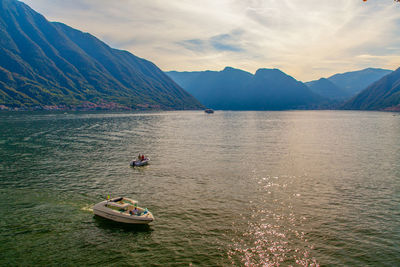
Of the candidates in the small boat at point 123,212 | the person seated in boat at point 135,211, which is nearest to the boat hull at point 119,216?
the small boat at point 123,212

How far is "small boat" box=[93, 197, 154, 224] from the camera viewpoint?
31328 mm

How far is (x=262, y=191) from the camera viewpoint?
1752 inches

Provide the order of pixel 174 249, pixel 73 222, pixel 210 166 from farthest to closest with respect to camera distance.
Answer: pixel 210 166 → pixel 73 222 → pixel 174 249

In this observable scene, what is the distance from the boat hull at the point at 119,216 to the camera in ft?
102

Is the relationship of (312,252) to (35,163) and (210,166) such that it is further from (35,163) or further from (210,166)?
(35,163)

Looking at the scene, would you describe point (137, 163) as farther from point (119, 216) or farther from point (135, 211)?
point (135, 211)

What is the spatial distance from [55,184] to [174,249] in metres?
31.9

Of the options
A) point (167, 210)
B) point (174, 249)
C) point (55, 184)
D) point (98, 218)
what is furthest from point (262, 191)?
point (55, 184)

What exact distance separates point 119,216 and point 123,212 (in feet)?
2.28

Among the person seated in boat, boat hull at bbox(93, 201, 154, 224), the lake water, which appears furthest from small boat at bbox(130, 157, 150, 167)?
the person seated in boat

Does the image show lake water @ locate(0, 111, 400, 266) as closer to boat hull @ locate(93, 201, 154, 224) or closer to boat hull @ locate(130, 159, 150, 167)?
boat hull @ locate(93, 201, 154, 224)

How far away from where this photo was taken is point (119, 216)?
3212cm

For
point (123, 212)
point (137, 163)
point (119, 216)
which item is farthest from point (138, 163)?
point (119, 216)

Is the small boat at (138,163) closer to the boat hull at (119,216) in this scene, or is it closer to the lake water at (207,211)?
the lake water at (207,211)
